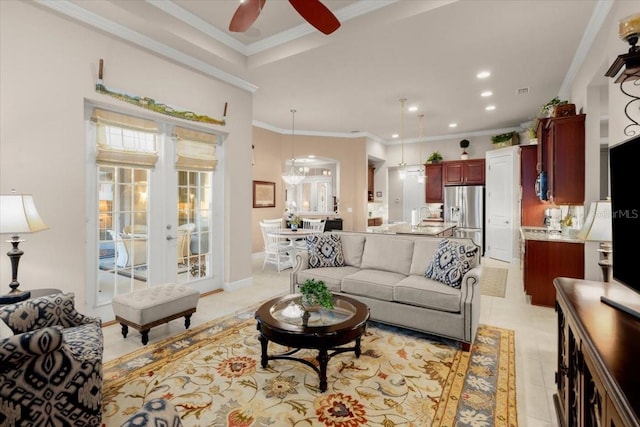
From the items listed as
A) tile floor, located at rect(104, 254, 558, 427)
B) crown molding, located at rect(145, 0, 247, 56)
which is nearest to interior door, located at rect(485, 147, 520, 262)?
tile floor, located at rect(104, 254, 558, 427)

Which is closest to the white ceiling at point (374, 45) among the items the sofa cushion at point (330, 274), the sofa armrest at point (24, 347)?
the sofa cushion at point (330, 274)

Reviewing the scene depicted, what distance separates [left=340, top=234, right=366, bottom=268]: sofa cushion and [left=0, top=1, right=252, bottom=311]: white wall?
2897 mm

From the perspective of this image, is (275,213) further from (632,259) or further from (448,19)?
(632,259)

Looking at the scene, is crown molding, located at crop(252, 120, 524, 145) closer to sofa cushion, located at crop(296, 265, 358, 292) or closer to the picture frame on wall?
the picture frame on wall

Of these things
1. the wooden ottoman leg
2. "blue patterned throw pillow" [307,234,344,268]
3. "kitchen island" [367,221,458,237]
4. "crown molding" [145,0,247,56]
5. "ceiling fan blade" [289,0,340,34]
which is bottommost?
the wooden ottoman leg

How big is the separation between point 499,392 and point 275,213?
638cm

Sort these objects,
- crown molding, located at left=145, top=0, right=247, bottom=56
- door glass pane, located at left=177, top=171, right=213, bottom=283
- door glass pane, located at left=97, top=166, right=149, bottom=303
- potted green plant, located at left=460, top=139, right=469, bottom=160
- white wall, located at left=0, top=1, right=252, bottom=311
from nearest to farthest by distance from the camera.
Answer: white wall, located at left=0, top=1, right=252, bottom=311 → crown molding, located at left=145, top=0, right=247, bottom=56 → door glass pane, located at left=97, top=166, right=149, bottom=303 → door glass pane, located at left=177, top=171, right=213, bottom=283 → potted green plant, located at left=460, top=139, right=469, bottom=160

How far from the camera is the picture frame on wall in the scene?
745 centimetres

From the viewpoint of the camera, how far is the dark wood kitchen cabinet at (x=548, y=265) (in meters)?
3.92

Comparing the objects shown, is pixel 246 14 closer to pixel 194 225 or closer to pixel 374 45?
pixel 374 45

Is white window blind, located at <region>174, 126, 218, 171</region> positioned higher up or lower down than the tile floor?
higher up

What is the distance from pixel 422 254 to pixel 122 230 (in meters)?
3.49

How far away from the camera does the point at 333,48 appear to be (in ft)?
12.6

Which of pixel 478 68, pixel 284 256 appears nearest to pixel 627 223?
pixel 478 68
